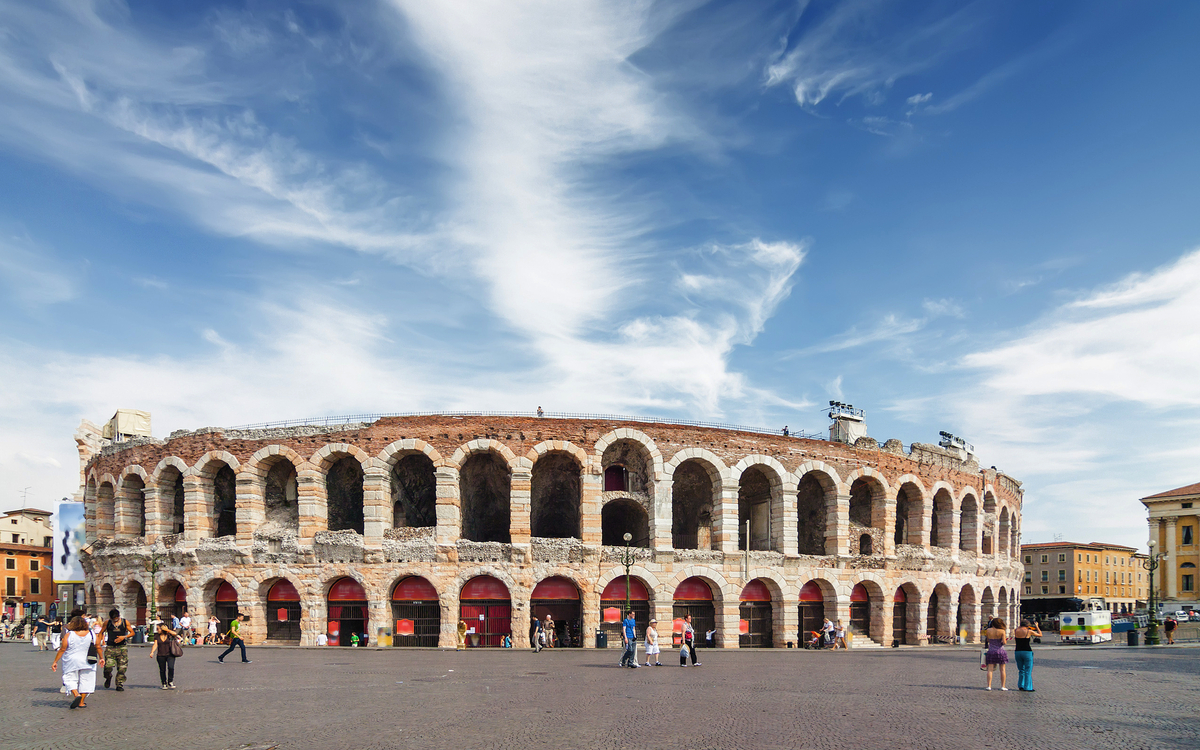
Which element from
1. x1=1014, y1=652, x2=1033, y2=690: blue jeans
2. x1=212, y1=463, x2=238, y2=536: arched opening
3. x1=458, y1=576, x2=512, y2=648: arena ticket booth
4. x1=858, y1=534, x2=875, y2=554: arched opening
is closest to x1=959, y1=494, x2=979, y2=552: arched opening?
x1=858, y1=534, x2=875, y2=554: arched opening

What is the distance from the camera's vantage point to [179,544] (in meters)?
35.4

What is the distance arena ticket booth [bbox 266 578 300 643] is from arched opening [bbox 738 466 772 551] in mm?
19644

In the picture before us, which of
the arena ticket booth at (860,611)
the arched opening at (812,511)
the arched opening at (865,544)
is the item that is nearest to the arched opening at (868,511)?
the arched opening at (865,544)

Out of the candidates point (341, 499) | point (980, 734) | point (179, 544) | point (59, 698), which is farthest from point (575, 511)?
point (980, 734)

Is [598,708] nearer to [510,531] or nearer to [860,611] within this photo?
[510,531]

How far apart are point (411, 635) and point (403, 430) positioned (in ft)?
27.4

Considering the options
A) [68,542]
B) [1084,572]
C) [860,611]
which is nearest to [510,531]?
[860,611]

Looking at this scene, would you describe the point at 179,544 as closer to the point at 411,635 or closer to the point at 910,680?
the point at 411,635

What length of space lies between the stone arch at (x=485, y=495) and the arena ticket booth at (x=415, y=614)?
3.20m

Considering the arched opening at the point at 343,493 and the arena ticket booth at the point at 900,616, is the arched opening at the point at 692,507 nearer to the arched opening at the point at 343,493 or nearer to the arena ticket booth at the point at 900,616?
the arena ticket booth at the point at 900,616

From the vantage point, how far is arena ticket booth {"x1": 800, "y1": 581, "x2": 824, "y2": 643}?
122 feet

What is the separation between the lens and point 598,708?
1442cm

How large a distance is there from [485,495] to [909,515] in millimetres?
21210

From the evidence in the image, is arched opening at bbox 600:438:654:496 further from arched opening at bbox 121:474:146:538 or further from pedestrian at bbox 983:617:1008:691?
arched opening at bbox 121:474:146:538
